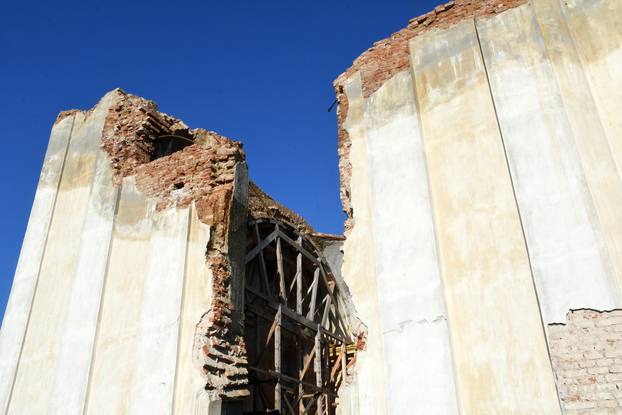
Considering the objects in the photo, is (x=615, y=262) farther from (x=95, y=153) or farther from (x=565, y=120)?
(x=95, y=153)

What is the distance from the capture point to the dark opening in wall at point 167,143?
36.1 ft

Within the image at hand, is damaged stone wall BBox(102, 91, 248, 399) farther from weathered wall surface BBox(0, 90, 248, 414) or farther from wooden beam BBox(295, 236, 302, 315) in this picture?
wooden beam BBox(295, 236, 302, 315)

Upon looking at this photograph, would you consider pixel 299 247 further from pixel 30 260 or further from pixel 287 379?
pixel 30 260

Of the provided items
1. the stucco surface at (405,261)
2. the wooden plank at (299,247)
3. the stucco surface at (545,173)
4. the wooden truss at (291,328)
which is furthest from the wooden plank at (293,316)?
the stucco surface at (545,173)

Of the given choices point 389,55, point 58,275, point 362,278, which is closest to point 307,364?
point 58,275

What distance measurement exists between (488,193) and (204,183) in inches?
161

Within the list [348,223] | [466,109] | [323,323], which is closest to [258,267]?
[323,323]

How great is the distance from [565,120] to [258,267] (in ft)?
27.4

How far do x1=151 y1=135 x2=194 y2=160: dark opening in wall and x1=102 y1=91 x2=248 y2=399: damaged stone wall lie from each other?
0.37 feet

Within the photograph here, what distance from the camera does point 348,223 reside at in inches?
289

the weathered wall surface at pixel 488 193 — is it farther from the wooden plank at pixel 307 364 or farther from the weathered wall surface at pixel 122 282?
the wooden plank at pixel 307 364

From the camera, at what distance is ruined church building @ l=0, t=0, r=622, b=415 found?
579cm

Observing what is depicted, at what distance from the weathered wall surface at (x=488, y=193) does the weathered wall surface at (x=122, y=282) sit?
2.03 metres

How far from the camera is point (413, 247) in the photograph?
6.71m
